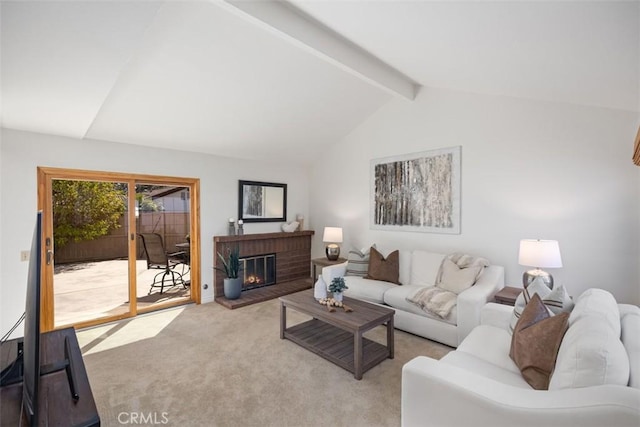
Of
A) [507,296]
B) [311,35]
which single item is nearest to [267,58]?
[311,35]

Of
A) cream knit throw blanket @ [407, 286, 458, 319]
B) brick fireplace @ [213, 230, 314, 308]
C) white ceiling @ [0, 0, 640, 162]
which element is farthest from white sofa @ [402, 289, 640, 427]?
brick fireplace @ [213, 230, 314, 308]

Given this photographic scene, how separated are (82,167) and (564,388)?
15.1 feet

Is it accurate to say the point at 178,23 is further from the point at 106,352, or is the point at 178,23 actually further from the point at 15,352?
the point at 106,352

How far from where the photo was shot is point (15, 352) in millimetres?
1437

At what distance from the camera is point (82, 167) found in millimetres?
3527

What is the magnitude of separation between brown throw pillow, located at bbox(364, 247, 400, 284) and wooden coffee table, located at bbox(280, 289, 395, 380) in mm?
956

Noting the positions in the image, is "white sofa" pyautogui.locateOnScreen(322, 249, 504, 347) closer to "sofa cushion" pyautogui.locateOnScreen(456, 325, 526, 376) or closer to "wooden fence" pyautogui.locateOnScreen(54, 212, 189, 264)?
"sofa cushion" pyautogui.locateOnScreen(456, 325, 526, 376)

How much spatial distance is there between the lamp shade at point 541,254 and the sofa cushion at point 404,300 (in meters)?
0.85

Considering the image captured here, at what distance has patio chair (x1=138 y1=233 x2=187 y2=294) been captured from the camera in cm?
426

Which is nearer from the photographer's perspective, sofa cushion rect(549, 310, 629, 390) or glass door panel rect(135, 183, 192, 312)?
sofa cushion rect(549, 310, 629, 390)

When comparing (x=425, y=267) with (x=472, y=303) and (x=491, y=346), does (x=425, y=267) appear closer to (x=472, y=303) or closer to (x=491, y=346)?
(x=472, y=303)

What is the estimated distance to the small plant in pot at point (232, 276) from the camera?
15.0 feet

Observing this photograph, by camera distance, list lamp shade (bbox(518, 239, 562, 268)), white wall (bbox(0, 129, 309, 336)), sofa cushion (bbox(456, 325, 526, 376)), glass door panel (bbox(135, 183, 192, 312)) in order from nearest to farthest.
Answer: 1. sofa cushion (bbox(456, 325, 526, 376))
2. lamp shade (bbox(518, 239, 562, 268))
3. white wall (bbox(0, 129, 309, 336))
4. glass door panel (bbox(135, 183, 192, 312))

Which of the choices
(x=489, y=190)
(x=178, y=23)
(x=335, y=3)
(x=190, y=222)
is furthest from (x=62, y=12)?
(x=489, y=190)
